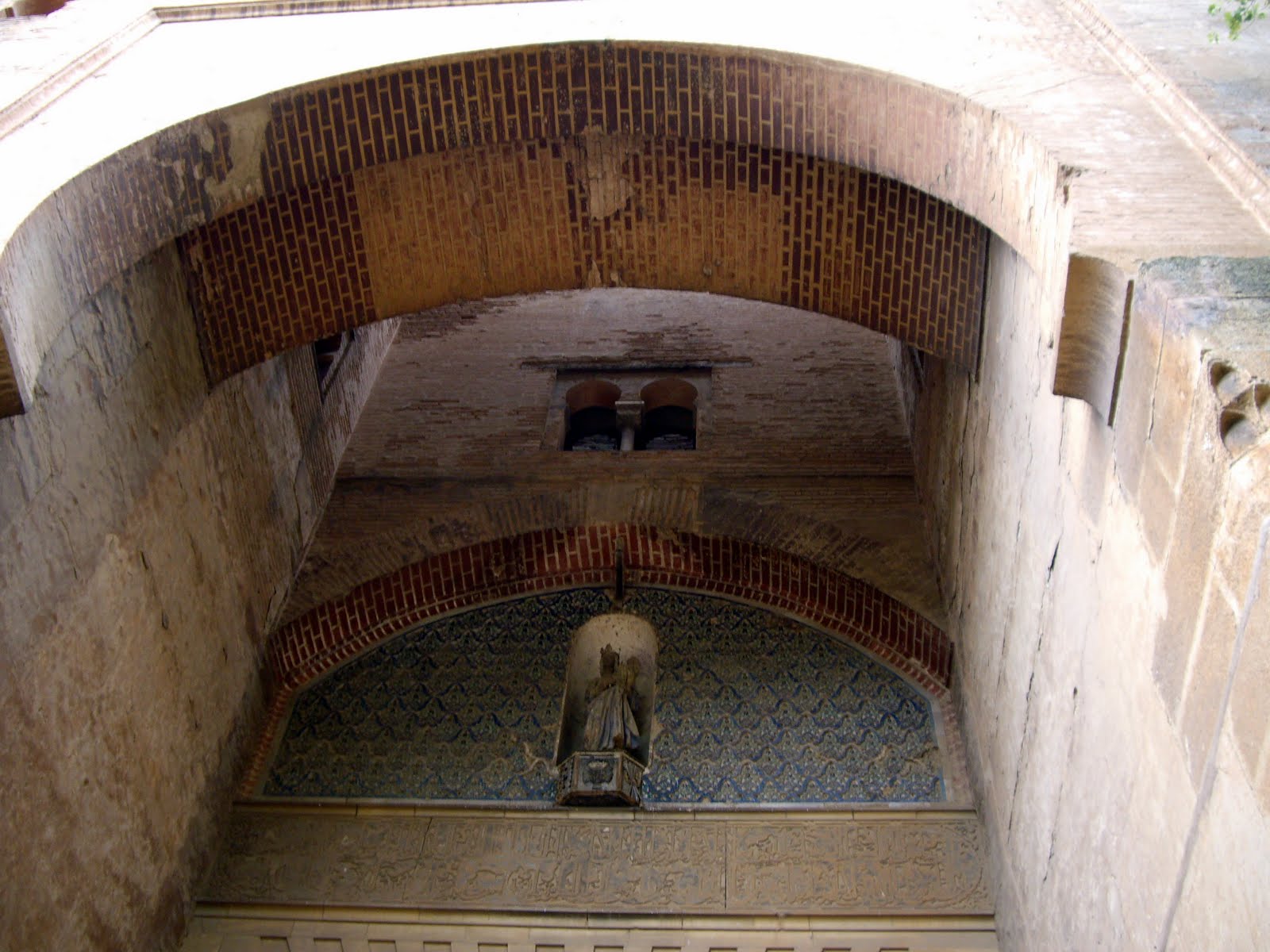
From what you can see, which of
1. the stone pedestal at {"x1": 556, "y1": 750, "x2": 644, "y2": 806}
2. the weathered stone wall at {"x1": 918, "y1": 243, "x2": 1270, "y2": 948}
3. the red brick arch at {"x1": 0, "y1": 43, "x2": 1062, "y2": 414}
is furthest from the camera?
the stone pedestal at {"x1": 556, "y1": 750, "x2": 644, "y2": 806}

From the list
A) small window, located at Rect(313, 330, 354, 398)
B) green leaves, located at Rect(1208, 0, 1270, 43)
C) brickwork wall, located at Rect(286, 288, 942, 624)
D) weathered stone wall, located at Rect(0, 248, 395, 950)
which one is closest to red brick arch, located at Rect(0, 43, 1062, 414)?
weathered stone wall, located at Rect(0, 248, 395, 950)

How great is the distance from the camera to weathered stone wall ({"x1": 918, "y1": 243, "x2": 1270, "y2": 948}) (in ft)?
7.10

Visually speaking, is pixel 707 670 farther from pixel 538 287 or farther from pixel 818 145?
pixel 818 145

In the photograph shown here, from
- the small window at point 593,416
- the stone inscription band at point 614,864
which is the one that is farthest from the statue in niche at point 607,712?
the small window at point 593,416

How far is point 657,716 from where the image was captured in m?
5.20

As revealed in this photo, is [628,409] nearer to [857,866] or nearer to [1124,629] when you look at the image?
[857,866]

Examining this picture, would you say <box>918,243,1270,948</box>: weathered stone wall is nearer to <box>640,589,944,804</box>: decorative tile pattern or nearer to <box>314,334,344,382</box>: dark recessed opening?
<box>640,589,944,804</box>: decorative tile pattern

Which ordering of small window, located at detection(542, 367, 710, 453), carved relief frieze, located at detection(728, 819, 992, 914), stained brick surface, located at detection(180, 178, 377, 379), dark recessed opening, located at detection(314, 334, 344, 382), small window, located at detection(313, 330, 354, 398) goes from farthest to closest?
small window, located at detection(542, 367, 710, 453), dark recessed opening, located at detection(314, 334, 344, 382), small window, located at detection(313, 330, 354, 398), stained brick surface, located at detection(180, 178, 377, 379), carved relief frieze, located at detection(728, 819, 992, 914)

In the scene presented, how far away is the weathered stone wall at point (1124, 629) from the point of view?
2164 millimetres

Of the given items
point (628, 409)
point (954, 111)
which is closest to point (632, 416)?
point (628, 409)

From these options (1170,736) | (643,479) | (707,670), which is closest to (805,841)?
(707,670)

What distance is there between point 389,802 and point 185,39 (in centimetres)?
278

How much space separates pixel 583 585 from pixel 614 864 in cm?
148

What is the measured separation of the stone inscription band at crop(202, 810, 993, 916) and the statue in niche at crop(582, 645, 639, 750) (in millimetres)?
350
